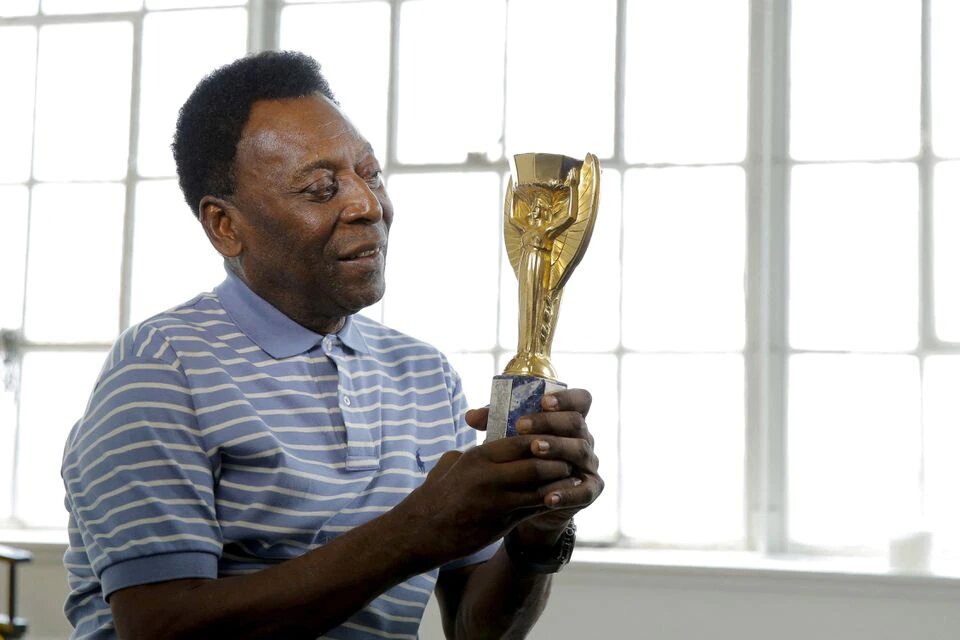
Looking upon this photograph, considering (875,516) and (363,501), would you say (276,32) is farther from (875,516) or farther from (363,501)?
(363,501)

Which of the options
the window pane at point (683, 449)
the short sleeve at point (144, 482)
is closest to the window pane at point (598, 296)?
the window pane at point (683, 449)

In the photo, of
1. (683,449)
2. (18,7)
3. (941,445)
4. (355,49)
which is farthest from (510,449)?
(18,7)

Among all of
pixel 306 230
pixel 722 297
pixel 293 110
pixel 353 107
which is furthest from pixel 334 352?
pixel 353 107

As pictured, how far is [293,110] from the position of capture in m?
1.35

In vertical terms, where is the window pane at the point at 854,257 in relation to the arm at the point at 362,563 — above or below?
above

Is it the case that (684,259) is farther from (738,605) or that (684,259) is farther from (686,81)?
(738,605)

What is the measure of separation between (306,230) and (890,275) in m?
2.02

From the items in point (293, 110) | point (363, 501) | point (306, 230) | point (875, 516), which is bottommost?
point (875, 516)

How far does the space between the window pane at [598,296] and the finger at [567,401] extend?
1957 mm

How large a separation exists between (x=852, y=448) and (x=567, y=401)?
2.02m

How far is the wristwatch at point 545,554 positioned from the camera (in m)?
1.34

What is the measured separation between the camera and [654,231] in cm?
307

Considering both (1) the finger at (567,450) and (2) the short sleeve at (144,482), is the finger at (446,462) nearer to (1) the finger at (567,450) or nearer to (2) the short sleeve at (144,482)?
(1) the finger at (567,450)

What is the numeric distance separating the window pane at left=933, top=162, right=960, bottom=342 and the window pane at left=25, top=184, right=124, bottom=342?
7.26 feet
